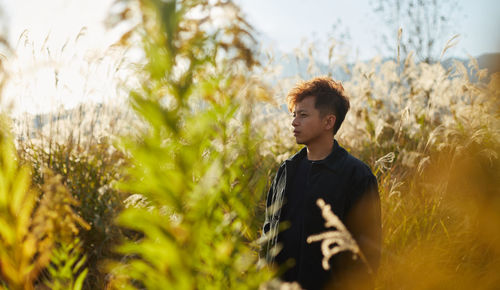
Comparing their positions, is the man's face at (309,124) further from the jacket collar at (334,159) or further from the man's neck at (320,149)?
the jacket collar at (334,159)

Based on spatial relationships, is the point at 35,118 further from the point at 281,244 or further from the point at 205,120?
the point at 205,120

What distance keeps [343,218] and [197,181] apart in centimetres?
141

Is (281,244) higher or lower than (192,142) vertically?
lower

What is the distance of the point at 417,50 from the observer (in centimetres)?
1466

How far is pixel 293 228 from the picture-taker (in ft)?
7.34

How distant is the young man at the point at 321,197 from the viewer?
1.99m

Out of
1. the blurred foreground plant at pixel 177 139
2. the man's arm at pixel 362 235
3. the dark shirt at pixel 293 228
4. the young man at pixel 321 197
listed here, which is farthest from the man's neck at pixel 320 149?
the blurred foreground plant at pixel 177 139

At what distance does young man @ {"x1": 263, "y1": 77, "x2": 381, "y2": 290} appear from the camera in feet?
6.53

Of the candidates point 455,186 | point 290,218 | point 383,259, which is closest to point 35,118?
point 290,218

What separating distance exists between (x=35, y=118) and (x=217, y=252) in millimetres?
5023

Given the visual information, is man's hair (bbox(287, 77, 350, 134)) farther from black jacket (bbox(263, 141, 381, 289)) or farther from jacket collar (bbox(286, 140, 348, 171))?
black jacket (bbox(263, 141, 381, 289))

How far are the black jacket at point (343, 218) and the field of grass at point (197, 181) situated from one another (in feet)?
1.36

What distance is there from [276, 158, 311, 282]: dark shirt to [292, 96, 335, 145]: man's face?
0.23 m

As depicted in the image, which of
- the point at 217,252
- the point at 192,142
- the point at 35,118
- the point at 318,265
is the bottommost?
the point at 318,265
